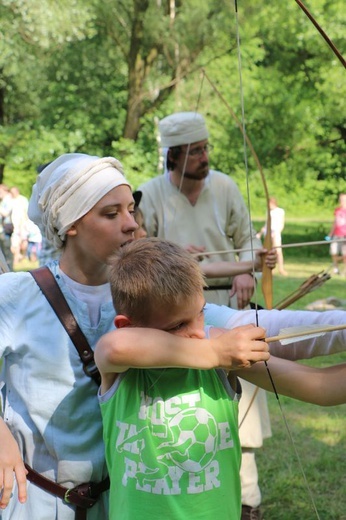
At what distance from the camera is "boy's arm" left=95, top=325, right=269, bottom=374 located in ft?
5.18

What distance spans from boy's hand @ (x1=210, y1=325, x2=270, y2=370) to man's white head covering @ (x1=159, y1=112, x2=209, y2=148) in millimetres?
2649

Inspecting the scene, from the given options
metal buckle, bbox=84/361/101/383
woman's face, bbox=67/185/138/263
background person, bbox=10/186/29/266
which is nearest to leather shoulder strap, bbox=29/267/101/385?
metal buckle, bbox=84/361/101/383

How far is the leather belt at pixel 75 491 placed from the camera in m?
2.02

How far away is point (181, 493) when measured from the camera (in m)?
1.74

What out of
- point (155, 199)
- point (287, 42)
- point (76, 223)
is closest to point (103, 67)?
point (287, 42)

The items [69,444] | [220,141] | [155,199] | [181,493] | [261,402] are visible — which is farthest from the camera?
[220,141]

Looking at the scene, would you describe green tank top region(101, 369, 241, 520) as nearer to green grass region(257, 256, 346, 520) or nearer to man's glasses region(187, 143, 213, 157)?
green grass region(257, 256, 346, 520)

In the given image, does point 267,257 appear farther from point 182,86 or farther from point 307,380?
point 182,86

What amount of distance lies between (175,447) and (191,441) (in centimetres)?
3

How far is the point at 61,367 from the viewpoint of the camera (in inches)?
79.8

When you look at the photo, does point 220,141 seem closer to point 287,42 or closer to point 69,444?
point 287,42

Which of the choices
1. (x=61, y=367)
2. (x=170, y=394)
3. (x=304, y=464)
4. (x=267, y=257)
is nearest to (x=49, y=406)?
(x=61, y=367)

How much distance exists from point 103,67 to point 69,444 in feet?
68.8

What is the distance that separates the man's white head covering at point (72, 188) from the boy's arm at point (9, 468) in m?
0.52
